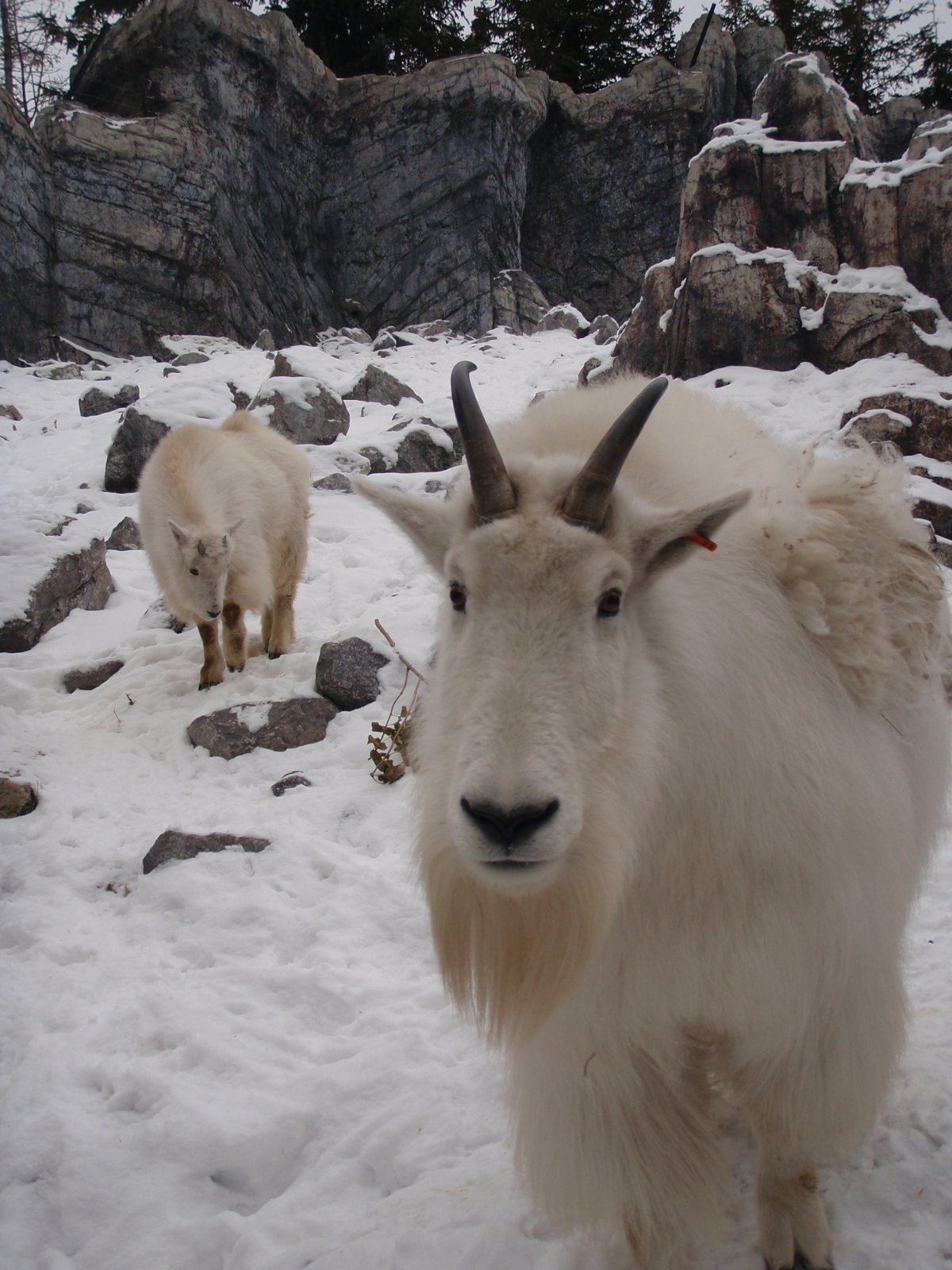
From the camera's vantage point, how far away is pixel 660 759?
5.34 feet

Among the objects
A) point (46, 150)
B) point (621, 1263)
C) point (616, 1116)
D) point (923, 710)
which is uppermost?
point (46, 150)

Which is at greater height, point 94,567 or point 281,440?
point 281,440

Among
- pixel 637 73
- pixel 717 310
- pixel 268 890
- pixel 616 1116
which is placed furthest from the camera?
pixel 637 73

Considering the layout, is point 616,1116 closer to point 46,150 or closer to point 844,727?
point 844,727

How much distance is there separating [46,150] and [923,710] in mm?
24521

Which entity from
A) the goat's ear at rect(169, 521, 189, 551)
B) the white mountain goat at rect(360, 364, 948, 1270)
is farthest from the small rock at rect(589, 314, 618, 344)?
the white mountain goat at rect(360, 364, 948, 1270)

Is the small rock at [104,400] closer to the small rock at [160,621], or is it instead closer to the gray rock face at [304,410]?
the gray rock face at [304,410]

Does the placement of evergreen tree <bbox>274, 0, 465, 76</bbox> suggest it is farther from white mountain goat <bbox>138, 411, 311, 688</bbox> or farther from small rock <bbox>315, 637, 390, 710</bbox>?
small rock <bbox>315, 637, 390, 710</bbox>

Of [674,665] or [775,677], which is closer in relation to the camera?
[674,665]

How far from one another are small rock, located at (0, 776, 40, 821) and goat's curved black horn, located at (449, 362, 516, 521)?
374 cm

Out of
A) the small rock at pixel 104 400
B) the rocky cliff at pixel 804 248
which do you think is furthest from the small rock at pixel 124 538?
the rocky cliff at pixel 804 248

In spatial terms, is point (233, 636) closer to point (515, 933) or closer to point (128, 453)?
point (515, 933)

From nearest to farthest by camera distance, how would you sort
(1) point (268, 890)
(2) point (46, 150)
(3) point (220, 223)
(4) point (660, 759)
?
1. (4) point (660, 759)
2. (1) point (268, 890)
3. (2) point (46, 150)
4. (3) point (220, 223)

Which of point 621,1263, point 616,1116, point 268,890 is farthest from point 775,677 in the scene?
point 268,890
